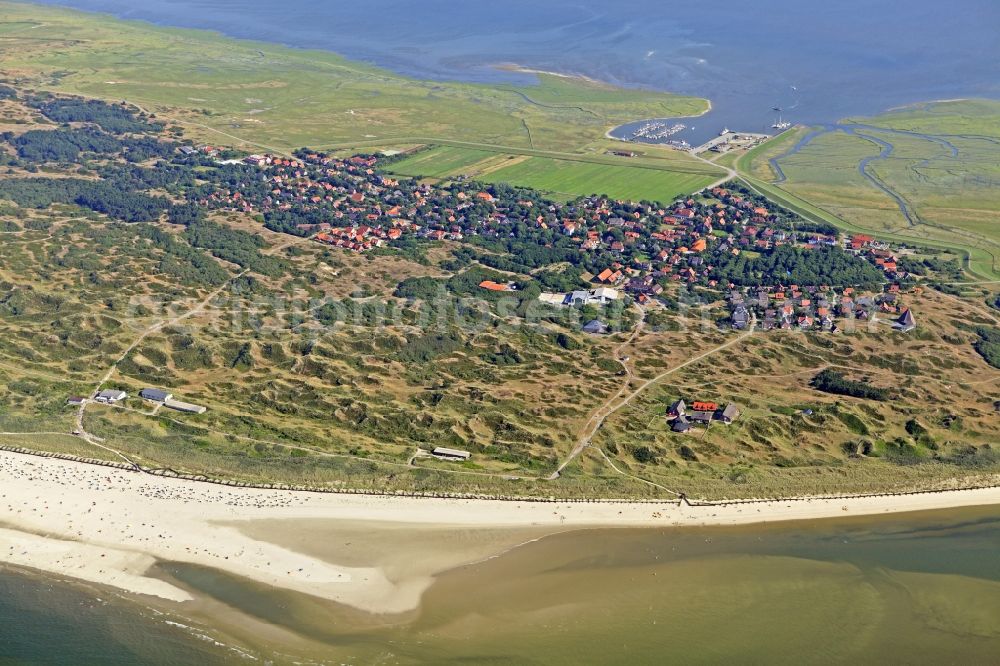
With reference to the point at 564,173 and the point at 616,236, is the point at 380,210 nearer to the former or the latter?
the point at 616,236

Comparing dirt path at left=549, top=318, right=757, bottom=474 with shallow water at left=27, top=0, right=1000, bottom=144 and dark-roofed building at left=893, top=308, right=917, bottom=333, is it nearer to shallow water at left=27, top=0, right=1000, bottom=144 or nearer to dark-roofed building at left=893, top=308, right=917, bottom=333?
dark-roofed building at left=893, top=308, right=917, bottom=333

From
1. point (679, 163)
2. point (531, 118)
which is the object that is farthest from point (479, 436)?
point (531, 118)

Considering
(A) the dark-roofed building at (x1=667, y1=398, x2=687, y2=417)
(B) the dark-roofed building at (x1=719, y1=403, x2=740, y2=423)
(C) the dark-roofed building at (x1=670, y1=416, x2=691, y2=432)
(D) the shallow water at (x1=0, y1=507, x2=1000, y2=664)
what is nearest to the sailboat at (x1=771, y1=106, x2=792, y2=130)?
(B) the dark-roofed building at (x1=719, y1=403, x2=740, y2=423)

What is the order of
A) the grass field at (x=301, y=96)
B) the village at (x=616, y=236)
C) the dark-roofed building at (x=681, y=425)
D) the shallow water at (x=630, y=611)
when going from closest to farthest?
the shallow water at (x=630, y=611) → the dark-roofed building at (x=681, y=425) → the village at (x=616, y=236) → the grass field at (x=301, y=96)

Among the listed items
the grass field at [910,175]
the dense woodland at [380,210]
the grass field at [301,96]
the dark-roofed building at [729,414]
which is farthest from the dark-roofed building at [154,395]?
the grass field at [301,96]

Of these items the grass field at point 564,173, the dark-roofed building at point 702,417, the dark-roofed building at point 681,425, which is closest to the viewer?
the dark-roofed building at point 681,425

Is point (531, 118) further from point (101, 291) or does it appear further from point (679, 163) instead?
point (101, 291)

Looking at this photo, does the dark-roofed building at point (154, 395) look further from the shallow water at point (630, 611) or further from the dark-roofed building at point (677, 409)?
the dark-roofed building at point (677, 409)
